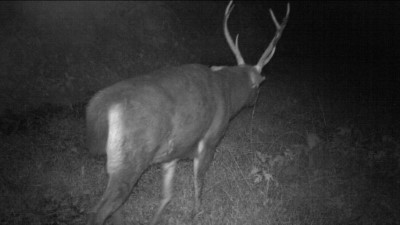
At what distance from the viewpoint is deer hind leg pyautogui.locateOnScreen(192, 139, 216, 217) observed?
459 centimetres

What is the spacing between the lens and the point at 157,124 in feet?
12.0

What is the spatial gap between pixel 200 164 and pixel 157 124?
1.14 m

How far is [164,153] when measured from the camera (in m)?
3.98

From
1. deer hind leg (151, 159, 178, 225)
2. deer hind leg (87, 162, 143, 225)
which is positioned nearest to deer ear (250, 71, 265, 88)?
deer hind leg (151, 159, 178, 225)

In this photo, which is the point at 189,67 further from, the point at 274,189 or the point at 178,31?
the point at 178,31

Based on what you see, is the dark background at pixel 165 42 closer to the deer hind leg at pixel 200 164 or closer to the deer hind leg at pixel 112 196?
the deer hind leg at pixel 200 164

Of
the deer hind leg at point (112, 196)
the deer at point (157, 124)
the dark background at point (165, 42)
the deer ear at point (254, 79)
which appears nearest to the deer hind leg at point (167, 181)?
the deer at point (157, 124)

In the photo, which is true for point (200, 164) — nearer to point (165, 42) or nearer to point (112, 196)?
point (112, 196)

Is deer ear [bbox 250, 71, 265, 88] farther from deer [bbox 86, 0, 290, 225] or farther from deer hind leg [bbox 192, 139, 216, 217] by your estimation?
deer hind leg [bbox 192, 139, 216, 217]

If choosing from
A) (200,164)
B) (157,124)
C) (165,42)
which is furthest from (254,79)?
(165,42)

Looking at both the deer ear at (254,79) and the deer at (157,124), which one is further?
the deer ear at (254,79)

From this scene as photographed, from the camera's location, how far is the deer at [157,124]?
3.45 metres

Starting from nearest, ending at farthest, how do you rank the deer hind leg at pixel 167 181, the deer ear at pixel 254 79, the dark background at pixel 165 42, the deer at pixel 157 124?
the deer at pixel 157 124, the deer hind leg at pixel 167 181, the deer ear at pixel 254 79, the dark background at pixel 165 42

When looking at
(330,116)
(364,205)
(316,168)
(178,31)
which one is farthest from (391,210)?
(178,31)
